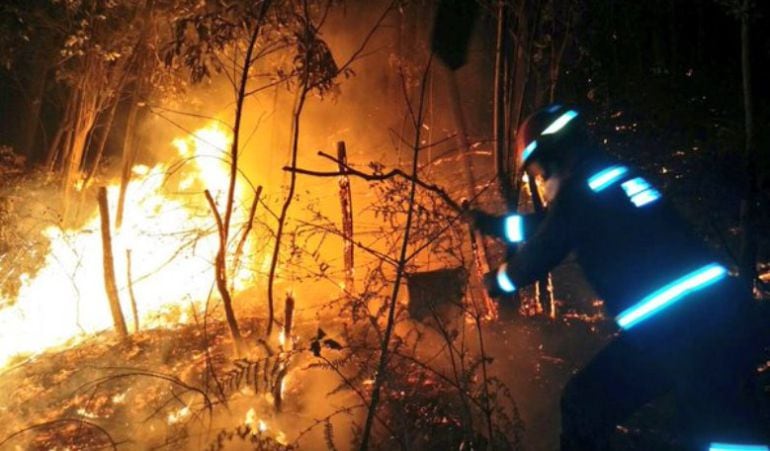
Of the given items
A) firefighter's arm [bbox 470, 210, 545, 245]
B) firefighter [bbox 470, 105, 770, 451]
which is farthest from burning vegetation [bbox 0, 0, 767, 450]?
firefighter [bbox 470, 105, 770, 451]

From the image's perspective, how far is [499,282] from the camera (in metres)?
2.99

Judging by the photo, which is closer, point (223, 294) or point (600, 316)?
point (223, 294)

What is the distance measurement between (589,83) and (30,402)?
636cm

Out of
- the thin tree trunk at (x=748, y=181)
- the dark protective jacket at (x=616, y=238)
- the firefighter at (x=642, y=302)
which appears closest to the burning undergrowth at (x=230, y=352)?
the firefighter at (x=642, y=302)

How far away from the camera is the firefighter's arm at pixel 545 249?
266cm

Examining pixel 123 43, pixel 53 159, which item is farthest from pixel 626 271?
pixel 53 159

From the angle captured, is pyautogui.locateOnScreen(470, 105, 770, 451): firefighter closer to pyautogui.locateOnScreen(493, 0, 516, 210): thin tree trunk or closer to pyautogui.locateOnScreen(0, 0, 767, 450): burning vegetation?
pyautogui.locateOnScreen(0, 0, 767, 450): burning vegetation

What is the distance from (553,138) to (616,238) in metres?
0.64

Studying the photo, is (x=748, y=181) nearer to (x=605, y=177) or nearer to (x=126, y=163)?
(x=605, y=177)

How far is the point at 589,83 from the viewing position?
5.85m

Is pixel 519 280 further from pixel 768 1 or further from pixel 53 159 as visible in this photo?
pixel 53 159

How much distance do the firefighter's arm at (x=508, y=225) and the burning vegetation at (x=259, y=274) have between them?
0.34m

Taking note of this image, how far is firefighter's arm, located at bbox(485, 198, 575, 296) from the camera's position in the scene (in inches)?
105

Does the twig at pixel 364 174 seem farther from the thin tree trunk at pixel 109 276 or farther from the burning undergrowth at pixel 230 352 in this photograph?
the thin tree trunk at pixel 109 276
